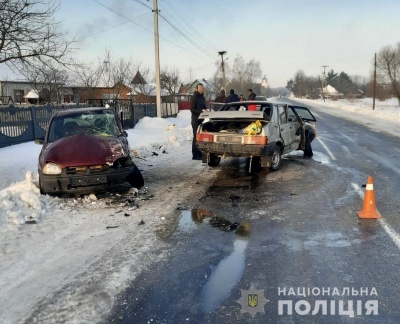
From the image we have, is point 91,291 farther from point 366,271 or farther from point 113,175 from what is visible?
point 113,175

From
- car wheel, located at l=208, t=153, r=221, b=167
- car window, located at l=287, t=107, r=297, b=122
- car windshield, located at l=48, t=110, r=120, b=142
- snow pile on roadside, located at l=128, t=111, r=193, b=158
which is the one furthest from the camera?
snow pile on roadside, located at l=128, t=111, r=193, b=158

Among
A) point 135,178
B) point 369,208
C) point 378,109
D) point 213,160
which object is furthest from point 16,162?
A: point 378,109

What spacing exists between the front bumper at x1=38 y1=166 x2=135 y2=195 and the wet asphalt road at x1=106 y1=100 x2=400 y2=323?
4.93 feet

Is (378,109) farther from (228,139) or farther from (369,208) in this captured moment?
(369,208)

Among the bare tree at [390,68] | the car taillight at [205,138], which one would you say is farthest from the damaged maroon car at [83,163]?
the bare tree at [390,68]

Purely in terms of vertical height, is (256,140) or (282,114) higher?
(282,114)

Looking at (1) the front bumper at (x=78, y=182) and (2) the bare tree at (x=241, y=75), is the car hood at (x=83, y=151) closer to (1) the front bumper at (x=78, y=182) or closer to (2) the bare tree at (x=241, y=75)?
(1) the front bumper at (x=78, y=182)

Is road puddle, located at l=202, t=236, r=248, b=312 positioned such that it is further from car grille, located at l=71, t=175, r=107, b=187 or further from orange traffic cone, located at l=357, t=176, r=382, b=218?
car grille, located at l=71, t=175, r=107, b=187

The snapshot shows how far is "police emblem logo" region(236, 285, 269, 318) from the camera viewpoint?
3.18m

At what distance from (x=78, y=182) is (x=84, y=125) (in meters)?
1.92

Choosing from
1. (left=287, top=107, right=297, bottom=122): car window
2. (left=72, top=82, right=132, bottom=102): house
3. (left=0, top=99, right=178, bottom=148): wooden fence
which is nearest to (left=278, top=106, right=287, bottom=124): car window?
(left=287, top=107, right=297, bottom=122): car window

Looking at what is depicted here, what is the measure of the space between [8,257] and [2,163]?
19.8ft

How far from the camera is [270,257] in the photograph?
4246mm

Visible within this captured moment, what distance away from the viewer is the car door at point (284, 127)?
957cm
